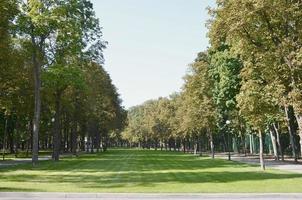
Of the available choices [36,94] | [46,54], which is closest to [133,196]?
[36,94]

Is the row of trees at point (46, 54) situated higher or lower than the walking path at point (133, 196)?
higher

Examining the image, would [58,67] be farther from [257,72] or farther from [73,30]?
[257,72]

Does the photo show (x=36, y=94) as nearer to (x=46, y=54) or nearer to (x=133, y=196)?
(x=46, y=54)

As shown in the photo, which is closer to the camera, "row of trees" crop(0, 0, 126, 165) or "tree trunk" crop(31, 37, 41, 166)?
"row of trees" crop(0, 0, 126, 165)

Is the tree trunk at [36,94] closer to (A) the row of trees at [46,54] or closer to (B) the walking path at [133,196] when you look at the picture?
(A) the row of trees at [46,54]

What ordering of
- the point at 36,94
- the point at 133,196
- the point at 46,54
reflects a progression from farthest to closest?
the point at 46,54 → the point at 36,94 → the point at 133,196

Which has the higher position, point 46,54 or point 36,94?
point 46,54

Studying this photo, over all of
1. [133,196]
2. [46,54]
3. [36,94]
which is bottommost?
[133,196]

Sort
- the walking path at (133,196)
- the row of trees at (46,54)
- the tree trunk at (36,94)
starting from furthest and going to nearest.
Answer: the tree trunk at (36,94), the row of trees at (46,54), the walking path at (133,196)

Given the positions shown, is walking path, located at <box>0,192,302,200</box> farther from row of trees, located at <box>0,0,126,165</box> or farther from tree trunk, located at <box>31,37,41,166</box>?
tree trunk, located at <box>31,37,41,166</box>

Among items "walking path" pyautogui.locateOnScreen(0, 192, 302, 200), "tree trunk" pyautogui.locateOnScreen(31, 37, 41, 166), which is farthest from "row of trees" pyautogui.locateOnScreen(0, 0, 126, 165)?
"walking path" pyautogui.locateOnScreen(0, 192, 302, 200)

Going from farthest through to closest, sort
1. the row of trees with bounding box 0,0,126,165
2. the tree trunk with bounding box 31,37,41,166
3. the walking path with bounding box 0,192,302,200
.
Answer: the tree trunk with bounding box 31,37,41,166, the row of trees with bounding box 0,0,126,165, the walking path with bounding box 0,192,302,200

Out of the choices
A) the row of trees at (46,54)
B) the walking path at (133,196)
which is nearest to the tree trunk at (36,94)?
the row of trees at (46,54)

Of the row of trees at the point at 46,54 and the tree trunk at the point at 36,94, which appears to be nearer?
the row of trees at the point at 46,54
